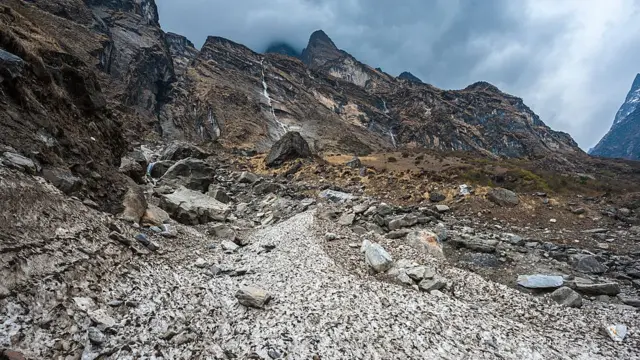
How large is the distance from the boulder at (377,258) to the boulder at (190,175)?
17.6 metres

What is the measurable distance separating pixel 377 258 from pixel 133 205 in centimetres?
1251

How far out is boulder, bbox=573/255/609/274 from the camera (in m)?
15.5

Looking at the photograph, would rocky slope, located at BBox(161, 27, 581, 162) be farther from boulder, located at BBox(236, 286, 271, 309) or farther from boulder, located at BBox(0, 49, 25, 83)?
boulder, located at BBox(236, 286, 271, 309)

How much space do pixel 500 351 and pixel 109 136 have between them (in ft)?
76.6

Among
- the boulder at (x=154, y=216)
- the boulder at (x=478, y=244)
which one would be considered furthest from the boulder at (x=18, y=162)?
the boulder at (x=478, y=244)

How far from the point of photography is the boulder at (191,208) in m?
19.5

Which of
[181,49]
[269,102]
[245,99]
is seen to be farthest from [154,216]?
[181,49]

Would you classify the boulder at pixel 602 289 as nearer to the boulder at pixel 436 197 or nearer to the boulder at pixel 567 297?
the boulder at pixel 567 297

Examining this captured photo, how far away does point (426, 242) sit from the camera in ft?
56.3

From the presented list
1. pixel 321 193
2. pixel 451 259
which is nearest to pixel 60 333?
pixel 451 259

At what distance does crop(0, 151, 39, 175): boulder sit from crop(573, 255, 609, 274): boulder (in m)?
24.2

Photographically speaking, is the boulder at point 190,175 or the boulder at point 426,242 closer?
the boulder at point 426,242

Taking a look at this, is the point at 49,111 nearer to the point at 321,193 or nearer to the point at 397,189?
the point at 321,193

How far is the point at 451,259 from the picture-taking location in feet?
54.1
